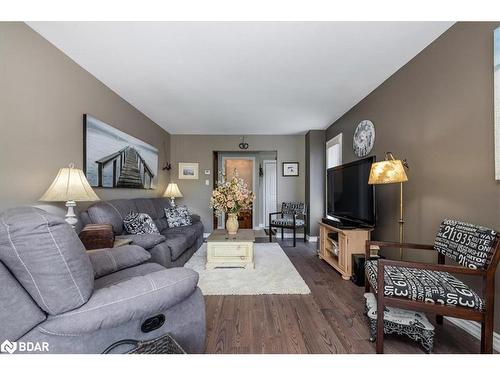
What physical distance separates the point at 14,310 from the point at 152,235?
5.32ft

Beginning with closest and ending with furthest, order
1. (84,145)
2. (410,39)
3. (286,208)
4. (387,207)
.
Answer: (410,39), (84,145), (387,207), (286,208)

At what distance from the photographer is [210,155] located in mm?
5262

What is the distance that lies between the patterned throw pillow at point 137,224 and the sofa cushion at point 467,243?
2789mm

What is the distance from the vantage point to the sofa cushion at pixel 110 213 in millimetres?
2369

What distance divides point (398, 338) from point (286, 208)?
11.6 ft

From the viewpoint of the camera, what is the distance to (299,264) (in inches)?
127

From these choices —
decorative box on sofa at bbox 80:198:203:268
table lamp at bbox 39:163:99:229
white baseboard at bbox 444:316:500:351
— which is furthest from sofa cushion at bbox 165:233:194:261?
white baseboard at bbox 444:316:500:351

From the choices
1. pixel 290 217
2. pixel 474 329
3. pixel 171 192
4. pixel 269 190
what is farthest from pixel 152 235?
pixel 269 190

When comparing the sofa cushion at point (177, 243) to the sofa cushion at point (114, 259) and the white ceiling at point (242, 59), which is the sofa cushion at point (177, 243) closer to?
the sofa cushion at point (114, 259)

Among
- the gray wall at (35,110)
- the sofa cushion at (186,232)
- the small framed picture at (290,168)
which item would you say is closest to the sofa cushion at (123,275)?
the gray wall at (35,110)

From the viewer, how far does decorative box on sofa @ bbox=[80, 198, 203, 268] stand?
236 cm

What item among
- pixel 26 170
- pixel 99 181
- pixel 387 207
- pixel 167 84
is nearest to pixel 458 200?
pixel 387 207

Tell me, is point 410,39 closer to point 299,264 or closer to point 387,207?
point 387,207
